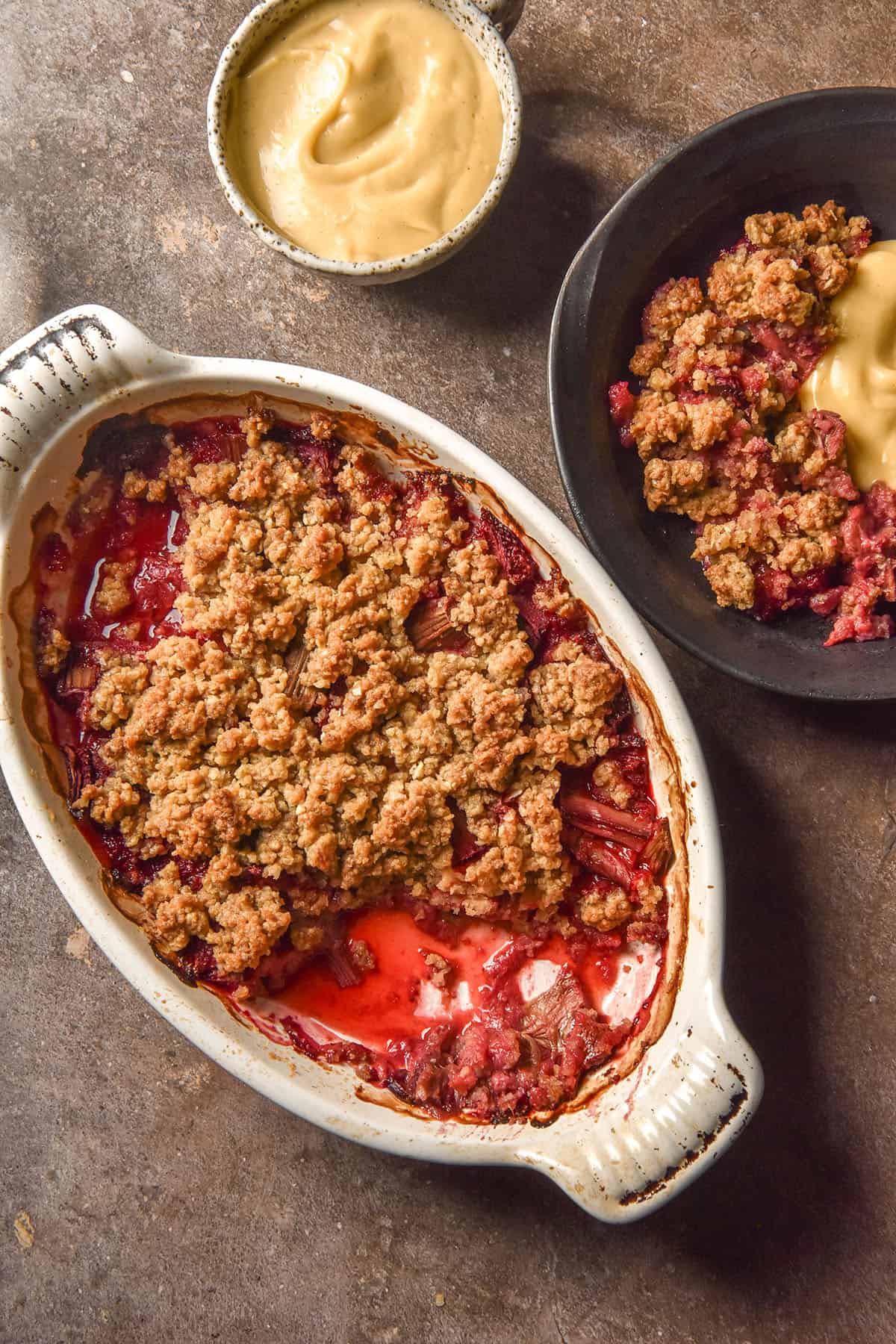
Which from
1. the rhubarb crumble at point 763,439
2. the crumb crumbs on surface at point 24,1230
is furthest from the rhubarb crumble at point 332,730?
the crumb crumbs on surface at point 24,1230

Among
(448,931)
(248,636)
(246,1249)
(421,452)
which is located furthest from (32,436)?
(246,1249)

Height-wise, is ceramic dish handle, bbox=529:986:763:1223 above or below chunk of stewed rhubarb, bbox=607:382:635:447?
below

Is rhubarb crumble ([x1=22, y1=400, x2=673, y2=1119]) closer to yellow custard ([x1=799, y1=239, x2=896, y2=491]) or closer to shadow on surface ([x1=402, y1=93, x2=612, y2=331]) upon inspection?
shadow on surface ([x1=402, y1=93, x2=612, y2=331])

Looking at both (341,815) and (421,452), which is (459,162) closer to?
(421,452)

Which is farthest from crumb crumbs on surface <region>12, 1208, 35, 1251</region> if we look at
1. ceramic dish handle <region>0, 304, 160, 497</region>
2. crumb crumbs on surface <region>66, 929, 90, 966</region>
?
ceramic dish handle <region>0, 304, 160, 497</region>

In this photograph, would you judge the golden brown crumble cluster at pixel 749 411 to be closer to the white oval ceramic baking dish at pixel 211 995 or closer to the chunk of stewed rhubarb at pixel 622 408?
the chunk of stewed rhubarb at pixel 622 408

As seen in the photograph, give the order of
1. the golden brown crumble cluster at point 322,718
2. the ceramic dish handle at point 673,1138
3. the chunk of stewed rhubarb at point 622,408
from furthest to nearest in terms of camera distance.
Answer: the chunk of stewed rhubarb at point 622,408 < the golden brown crumble cluster at point 322,718 < the ceramic dish handle at point 673,1138

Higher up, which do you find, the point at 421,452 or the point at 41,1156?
the point at 421,452
